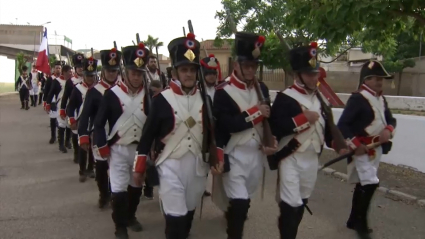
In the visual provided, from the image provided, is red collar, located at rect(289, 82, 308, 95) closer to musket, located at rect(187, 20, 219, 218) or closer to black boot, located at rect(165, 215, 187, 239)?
musket, located at rect(187, 20, 219, 218)

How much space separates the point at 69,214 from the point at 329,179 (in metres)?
4.68

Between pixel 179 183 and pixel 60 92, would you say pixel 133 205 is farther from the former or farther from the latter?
pixel 60 92

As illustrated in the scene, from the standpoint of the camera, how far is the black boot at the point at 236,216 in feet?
15.9

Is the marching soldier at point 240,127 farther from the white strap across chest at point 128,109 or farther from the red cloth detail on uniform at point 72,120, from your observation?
the red cloth detail on uniform at point 72,120

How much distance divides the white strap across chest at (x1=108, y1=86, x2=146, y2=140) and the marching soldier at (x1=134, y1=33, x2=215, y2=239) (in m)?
1.26

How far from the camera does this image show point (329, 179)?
30.6ft

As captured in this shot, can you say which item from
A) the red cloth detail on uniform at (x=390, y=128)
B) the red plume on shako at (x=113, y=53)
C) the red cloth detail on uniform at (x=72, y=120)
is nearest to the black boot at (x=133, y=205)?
the red plume on shako at (x=113, y=53)

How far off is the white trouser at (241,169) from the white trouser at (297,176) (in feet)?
0.92

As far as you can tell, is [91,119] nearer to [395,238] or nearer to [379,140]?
[379,140]

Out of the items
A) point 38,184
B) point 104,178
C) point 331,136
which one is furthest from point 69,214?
point 331,136

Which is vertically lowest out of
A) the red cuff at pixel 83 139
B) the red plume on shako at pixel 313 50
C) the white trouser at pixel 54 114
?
the red cuff at pixel 83 139

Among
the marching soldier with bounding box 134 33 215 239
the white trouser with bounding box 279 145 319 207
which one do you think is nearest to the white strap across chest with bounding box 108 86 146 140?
the marching soldier with bounding box 134 33 215 239

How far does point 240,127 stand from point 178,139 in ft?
1.95

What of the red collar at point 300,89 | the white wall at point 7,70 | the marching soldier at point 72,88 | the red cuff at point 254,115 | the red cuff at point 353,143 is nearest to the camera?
the red cuff at point 254,115
